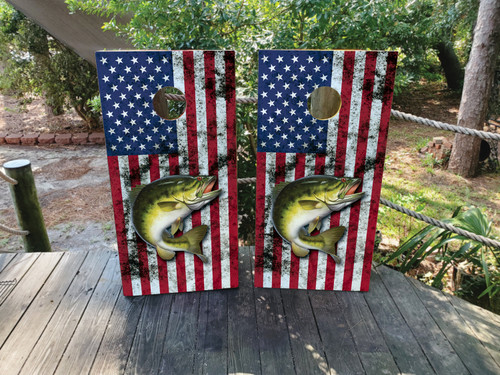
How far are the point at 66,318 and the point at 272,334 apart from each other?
3.26 feet

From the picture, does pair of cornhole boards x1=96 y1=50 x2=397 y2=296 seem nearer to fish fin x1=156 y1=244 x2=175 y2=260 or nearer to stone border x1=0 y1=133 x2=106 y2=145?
fish fin x1=156 y1=244 x2=175 y2=260

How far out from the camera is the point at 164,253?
6.86ft

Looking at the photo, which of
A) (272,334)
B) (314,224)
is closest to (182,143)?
(314,224)

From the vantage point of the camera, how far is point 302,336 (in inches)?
74.3

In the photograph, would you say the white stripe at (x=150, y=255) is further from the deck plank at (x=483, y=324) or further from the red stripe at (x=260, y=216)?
the deck plank at (x=483, y=324)

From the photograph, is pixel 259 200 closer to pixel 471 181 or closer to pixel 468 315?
pixel 468 315

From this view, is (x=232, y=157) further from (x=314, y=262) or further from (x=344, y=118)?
(x=314, y=262)

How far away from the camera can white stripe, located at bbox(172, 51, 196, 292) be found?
1854 mm

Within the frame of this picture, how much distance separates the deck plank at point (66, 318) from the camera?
1.75 metres

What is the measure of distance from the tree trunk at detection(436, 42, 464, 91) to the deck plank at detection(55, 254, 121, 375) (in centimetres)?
970

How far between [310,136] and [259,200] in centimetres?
41

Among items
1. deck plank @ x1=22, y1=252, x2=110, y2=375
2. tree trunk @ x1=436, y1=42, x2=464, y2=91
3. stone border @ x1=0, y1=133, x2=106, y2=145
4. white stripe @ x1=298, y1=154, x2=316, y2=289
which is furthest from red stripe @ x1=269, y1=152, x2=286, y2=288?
tree trunk @ x1=436, y1=42, x2=464, y2=91

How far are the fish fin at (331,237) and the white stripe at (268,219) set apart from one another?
261mm

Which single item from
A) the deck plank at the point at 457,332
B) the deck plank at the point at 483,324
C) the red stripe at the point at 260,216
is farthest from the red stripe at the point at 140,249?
the deck plank at the point at 483,324
